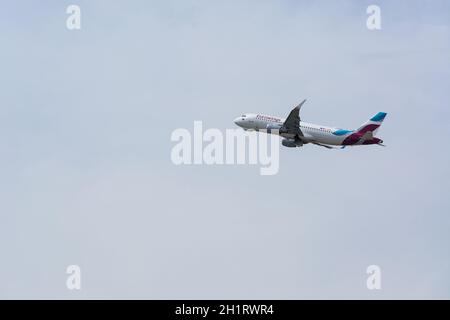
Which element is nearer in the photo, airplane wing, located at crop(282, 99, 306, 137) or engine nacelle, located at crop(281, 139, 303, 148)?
airplane wing, located at crop(282, 99, 306, 137)

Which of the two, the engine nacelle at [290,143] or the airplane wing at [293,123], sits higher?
the airplane wing at [293,123]

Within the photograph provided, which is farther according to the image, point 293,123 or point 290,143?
point 293,123

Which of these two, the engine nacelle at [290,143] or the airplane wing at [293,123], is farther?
the engine nacelle at [290,143]

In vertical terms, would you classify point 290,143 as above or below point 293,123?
below

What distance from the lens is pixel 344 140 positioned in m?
200

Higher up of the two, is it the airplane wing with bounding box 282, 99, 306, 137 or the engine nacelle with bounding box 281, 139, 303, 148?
the airplane wing with bounding box 282, 99, 306, 137
